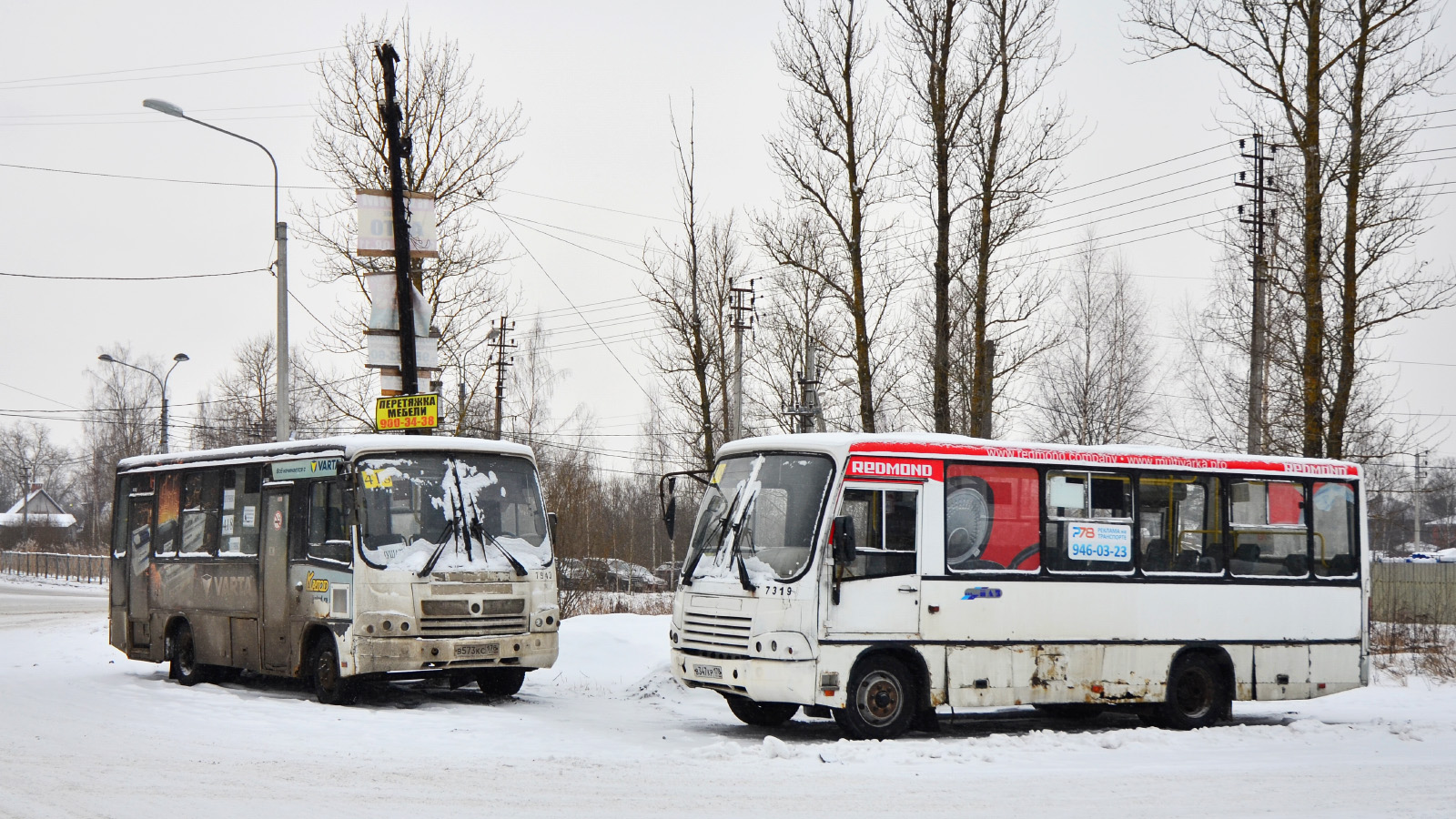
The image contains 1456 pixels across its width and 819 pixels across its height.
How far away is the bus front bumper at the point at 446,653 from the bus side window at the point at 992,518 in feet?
15.9

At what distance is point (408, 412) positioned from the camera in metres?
17.6

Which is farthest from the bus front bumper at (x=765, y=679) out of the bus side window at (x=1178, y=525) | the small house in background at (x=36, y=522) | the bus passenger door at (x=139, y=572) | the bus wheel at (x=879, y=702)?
the small house in background at (x=36, y=522)

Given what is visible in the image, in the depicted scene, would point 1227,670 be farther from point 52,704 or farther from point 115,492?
point 115,492

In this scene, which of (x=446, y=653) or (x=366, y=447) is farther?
(x=366, y=447)

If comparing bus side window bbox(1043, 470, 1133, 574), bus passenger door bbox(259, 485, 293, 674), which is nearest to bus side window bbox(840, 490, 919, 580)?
bus side window bbox(1043, 470, 1133, 574)

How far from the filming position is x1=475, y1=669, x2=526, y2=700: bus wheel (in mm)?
15711

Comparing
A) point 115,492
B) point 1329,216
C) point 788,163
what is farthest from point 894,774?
point 1329,216

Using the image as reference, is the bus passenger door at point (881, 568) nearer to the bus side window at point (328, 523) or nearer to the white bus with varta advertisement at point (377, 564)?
the white bus with varta advertisement at point (377, 564)

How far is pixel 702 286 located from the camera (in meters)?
24.0

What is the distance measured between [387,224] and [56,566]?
52262 millimetres

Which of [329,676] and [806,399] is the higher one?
[806,399]

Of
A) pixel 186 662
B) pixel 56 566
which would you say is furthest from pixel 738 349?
pixel 56 566

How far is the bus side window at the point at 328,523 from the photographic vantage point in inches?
575

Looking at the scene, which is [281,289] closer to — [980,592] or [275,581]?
[275,581]
